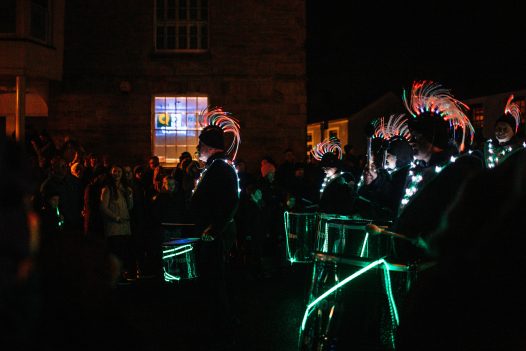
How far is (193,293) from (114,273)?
8.10 m

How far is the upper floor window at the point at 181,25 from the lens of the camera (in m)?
18.8

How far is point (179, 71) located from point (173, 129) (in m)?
1.67

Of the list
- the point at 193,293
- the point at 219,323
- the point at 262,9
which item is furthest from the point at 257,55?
the point at 219,323

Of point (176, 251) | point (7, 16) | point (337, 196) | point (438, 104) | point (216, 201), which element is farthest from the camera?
point (7, 16)

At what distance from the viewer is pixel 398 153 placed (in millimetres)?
9695

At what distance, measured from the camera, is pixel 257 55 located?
18.7 m

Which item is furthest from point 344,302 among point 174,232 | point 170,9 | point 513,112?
point 170,9

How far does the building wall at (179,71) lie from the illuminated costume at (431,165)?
9830 millimetres

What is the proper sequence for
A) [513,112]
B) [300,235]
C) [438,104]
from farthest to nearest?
[300,235] → [513,112] → [438,104]

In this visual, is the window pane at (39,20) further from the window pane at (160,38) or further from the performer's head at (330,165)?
the performer's head at (330,165)

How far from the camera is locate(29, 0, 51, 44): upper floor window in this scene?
1800 cm

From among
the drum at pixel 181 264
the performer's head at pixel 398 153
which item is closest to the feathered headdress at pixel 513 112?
the performer's head at pixel 398 153

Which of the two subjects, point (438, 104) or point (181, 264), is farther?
point (181, 264)

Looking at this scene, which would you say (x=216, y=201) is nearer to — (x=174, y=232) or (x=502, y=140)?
(x=174, y=232)
